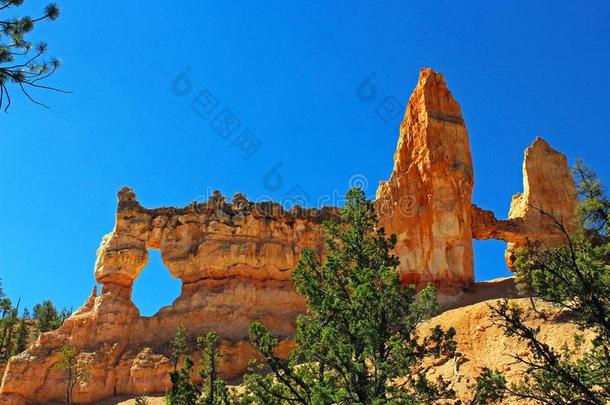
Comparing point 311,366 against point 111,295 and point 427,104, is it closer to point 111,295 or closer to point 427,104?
point 111,295

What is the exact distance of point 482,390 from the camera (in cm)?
1748

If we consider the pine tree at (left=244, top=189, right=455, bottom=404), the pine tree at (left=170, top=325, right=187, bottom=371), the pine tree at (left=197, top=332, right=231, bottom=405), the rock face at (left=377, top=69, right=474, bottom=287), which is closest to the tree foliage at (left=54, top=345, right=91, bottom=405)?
the pine tree at (left=170, top=325, right=187, bottom=371)

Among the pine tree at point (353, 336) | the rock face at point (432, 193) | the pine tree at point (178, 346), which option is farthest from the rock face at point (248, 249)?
the pine tree at point (353, 336)

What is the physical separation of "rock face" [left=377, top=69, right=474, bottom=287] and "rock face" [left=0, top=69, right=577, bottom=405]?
70mm

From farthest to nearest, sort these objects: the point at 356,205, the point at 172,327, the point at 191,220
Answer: the point at 191,220
the point at 172,327
the point at 356,205

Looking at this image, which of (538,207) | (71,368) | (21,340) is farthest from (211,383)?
(21,340)

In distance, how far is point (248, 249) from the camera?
41812 millimetres

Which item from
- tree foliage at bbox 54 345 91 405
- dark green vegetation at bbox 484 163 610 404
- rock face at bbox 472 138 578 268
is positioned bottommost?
dark green vegetation at bbox 484 163 610 404

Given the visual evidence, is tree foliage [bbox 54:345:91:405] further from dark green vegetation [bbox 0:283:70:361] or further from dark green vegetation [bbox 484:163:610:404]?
dark green vegetation [bbox 484:163:610:404]

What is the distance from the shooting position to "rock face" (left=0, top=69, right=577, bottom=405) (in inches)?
1427

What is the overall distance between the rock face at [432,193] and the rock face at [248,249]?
0.07 m

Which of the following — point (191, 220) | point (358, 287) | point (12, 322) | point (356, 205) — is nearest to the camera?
point (358, 287)

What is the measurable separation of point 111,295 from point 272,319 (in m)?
10.3

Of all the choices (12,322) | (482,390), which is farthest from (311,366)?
(12,322)
